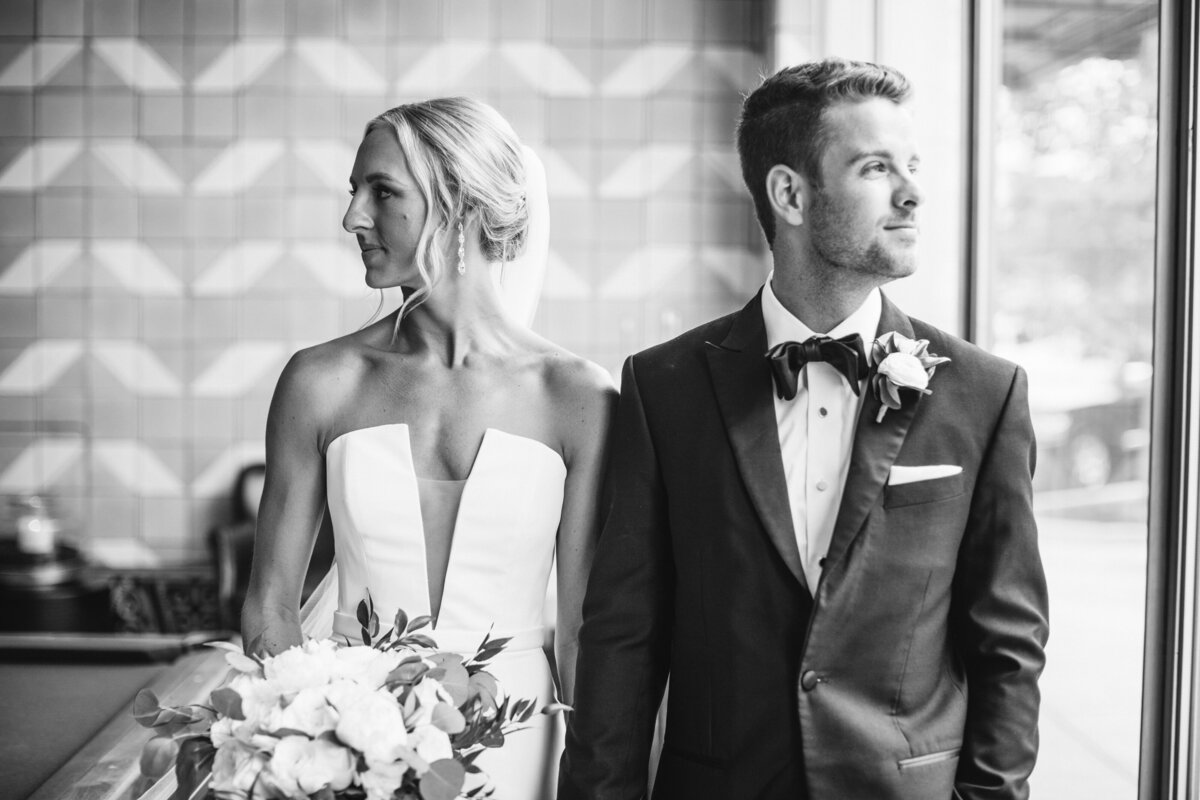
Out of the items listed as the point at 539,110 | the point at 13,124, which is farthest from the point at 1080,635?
the point at 13,124

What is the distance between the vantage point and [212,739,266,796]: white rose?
113 centimetres

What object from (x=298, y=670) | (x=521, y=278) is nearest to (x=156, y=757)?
(x=298, y=670)

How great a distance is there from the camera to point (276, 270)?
491 centimetres

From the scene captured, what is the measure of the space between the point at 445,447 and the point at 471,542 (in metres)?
0.17

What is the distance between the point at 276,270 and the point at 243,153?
529 millimetres

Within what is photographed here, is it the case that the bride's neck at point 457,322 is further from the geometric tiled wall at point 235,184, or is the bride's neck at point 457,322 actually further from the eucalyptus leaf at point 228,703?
the geometric tiled wall at point 235,184

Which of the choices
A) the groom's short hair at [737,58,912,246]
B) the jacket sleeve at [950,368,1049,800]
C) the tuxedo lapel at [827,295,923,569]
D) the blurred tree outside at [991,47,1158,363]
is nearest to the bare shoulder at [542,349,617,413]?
the groom's short hair at [737,58,912,246]

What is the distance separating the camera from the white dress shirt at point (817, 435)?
4.81 ft

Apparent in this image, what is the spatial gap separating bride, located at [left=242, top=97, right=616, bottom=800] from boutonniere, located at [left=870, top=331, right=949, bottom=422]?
556 mm

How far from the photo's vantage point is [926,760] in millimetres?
1416

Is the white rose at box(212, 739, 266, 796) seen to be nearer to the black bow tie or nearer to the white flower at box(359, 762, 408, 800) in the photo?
the white flower at box(359, 762, 408, 800)

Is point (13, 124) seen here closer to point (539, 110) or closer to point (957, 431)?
point (539, 110)

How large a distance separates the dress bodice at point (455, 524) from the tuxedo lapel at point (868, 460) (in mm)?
585

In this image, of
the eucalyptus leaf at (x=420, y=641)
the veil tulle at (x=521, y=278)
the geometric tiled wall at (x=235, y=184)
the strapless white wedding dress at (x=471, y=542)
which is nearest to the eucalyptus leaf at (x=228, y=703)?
the eucalyptus leaf at (x=420, y=641)
